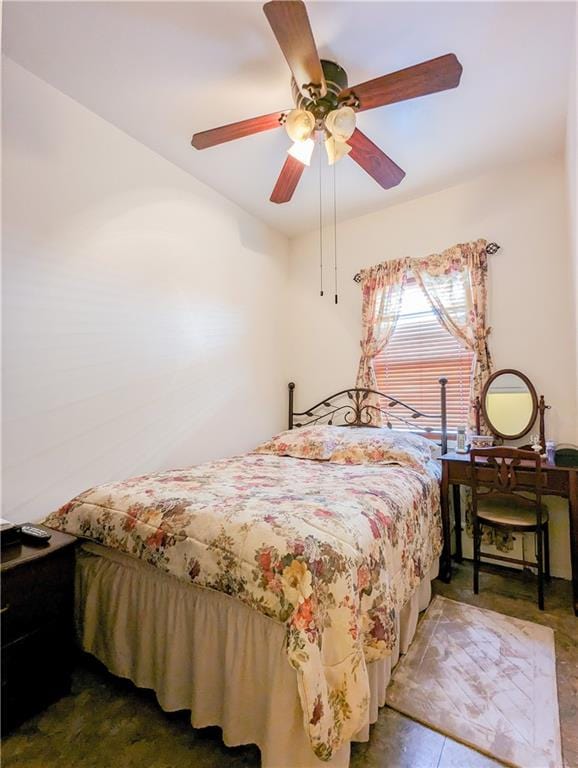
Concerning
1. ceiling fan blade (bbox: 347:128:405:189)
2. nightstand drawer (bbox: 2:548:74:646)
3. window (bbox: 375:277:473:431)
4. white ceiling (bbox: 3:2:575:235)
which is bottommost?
nightstand drawer (bbox: 2:548:74:646)

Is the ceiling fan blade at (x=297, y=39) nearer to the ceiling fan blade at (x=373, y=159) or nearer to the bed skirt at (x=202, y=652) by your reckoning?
the ceiling fan blade at (x=373, y=159)

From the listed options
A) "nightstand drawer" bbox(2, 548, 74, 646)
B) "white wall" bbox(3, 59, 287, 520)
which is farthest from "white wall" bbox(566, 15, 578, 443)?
"nightstand drawer" bbox(2, 548, 74, 646)

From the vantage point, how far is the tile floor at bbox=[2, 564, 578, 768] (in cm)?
125

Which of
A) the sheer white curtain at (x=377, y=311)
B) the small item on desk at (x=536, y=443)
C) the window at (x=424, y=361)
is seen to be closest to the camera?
the small item on desk at (x=536, y=443)

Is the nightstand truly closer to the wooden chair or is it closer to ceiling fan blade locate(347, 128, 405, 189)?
the wooden chair

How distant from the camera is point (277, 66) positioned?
75.6 inches

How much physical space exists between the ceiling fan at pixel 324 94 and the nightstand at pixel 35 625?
6.89ft

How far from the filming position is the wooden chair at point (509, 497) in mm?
2162

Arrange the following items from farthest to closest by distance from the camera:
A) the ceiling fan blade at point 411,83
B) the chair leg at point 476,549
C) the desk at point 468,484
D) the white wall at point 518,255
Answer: the white wall at point 518,255 → the chair leg at point 476,549 → the desk at point 468,484 → the ceiling fan blade at point 411,83

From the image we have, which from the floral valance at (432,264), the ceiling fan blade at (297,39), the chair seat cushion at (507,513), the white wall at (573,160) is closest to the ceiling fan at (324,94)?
the ceiling fan blade at (297,39)

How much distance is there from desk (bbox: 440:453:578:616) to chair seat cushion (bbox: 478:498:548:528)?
16 centimetres

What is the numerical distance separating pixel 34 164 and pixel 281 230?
2330mm

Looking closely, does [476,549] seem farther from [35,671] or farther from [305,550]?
[35,671]

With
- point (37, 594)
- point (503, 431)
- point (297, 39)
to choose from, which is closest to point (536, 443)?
point (503, 431)
